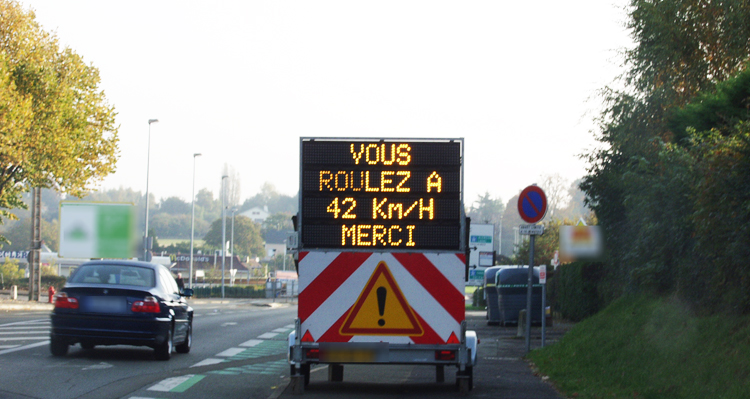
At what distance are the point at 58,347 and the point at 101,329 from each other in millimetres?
954

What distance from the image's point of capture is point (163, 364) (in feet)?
42.7

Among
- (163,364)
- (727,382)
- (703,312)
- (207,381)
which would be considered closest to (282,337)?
(163,364)

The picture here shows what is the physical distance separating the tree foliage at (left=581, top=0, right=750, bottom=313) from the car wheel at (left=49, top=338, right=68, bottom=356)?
9.14m

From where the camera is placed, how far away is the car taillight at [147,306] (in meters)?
13.0

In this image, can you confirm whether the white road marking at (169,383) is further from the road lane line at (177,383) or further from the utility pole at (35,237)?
the utility pole at (35,237)

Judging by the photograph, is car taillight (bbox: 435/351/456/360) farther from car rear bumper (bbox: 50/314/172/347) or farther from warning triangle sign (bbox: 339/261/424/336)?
car rear bumper (bbox: 50/314/172/347)

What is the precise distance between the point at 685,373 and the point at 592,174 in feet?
53.9

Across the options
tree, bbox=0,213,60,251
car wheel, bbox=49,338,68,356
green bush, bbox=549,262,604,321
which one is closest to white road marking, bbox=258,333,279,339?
car wheel, bbox=49,338,68,356

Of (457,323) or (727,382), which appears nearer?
(727,382)

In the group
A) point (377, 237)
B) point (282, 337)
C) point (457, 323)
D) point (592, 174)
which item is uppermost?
point (592, 174)

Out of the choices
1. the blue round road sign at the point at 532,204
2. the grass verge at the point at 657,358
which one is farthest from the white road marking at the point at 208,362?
the blue round road sign at the point at 532,204

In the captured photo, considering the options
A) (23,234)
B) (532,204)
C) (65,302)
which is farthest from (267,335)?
(23,234)

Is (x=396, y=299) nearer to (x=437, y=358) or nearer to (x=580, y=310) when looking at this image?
(x=437, y=358)

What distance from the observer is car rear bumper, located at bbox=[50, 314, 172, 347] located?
12.8 metres
